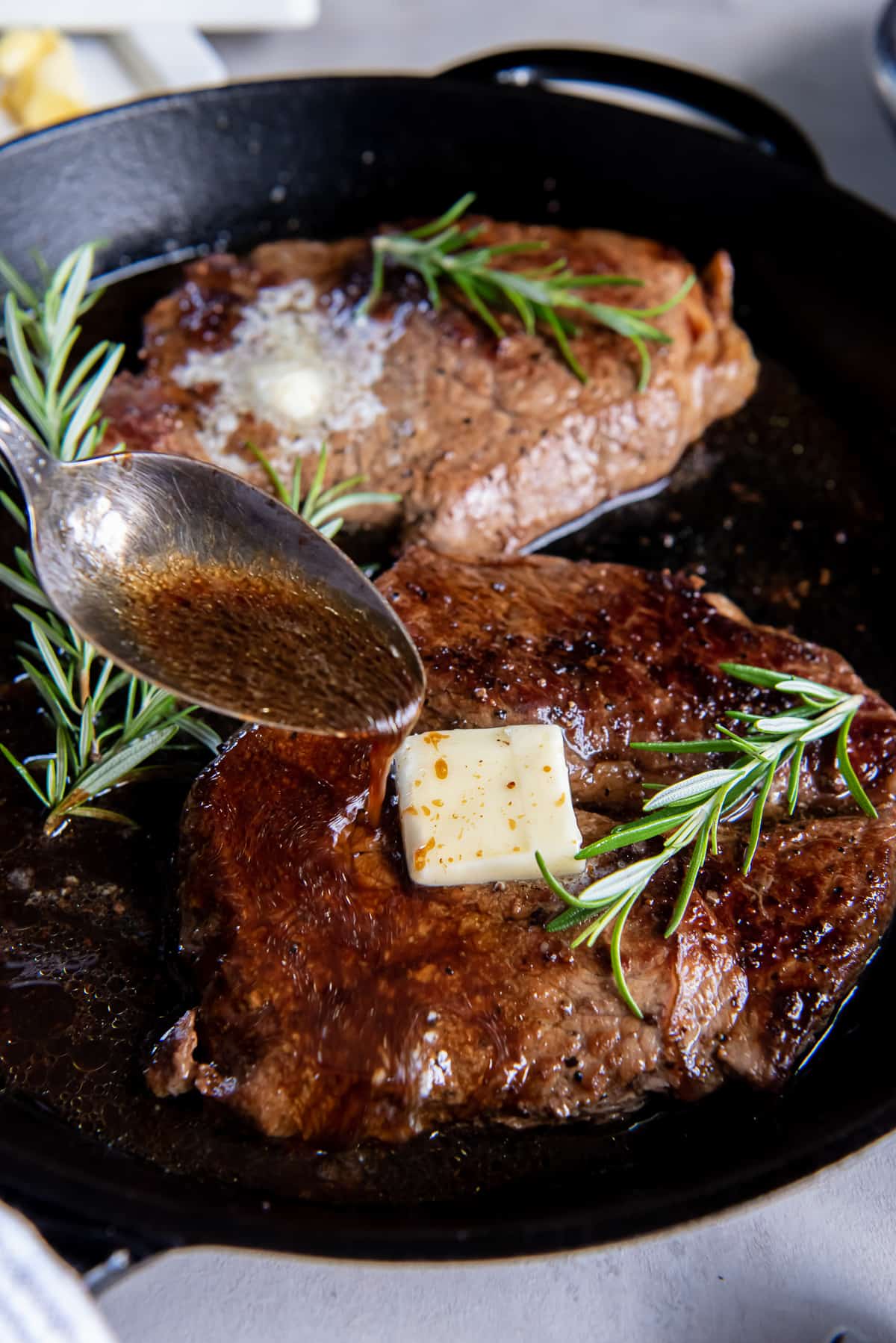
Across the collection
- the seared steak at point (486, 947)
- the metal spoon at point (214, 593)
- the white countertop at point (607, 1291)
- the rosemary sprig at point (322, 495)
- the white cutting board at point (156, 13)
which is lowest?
the white countertop at point (607, 1291)

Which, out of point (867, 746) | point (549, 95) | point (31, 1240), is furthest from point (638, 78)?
point (31, 1240)

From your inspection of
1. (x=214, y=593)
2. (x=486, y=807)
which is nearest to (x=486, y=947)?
(x=486, y=807)

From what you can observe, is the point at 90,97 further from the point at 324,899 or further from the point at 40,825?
the point at 324,899

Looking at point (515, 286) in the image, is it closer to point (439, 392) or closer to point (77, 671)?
point (439, 392)

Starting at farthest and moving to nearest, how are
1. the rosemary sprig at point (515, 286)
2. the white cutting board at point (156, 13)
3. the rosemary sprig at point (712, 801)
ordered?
the white cutting board at point (156, 13)
the rosemary sprig at point (515, 286)
the rosemary sprig at point (712, 801)

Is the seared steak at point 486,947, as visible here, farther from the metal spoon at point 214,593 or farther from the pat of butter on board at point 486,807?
the metal spoon at point 214,593

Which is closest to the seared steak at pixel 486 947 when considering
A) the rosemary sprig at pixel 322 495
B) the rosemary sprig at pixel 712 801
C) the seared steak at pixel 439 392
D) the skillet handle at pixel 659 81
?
the rosemary sprig at pixel 712 801
